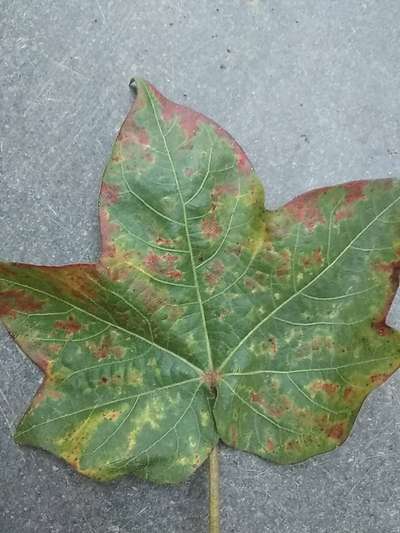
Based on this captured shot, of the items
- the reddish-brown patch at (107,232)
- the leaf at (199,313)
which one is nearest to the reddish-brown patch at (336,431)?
the leaf at (199,313)

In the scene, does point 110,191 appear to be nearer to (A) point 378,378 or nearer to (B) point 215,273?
(B) point 215,273

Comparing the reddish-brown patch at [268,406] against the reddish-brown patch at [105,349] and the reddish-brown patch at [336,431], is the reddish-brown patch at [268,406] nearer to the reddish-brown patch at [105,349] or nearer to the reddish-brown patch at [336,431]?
the reddish-brown patch at [336,431]

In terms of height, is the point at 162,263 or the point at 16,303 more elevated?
the point at 162,263

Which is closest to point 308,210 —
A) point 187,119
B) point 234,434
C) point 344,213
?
point 344,213

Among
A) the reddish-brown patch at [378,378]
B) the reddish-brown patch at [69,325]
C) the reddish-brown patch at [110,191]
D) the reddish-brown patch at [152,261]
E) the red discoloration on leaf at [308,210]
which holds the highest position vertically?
the red discoloration on leaf at [308,210]

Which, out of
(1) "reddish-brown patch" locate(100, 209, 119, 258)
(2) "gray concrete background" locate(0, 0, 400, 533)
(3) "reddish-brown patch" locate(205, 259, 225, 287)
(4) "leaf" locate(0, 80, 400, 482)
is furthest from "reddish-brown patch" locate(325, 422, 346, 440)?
(1) "reddish-brown patch" locate(100, 209, 119, 258)
